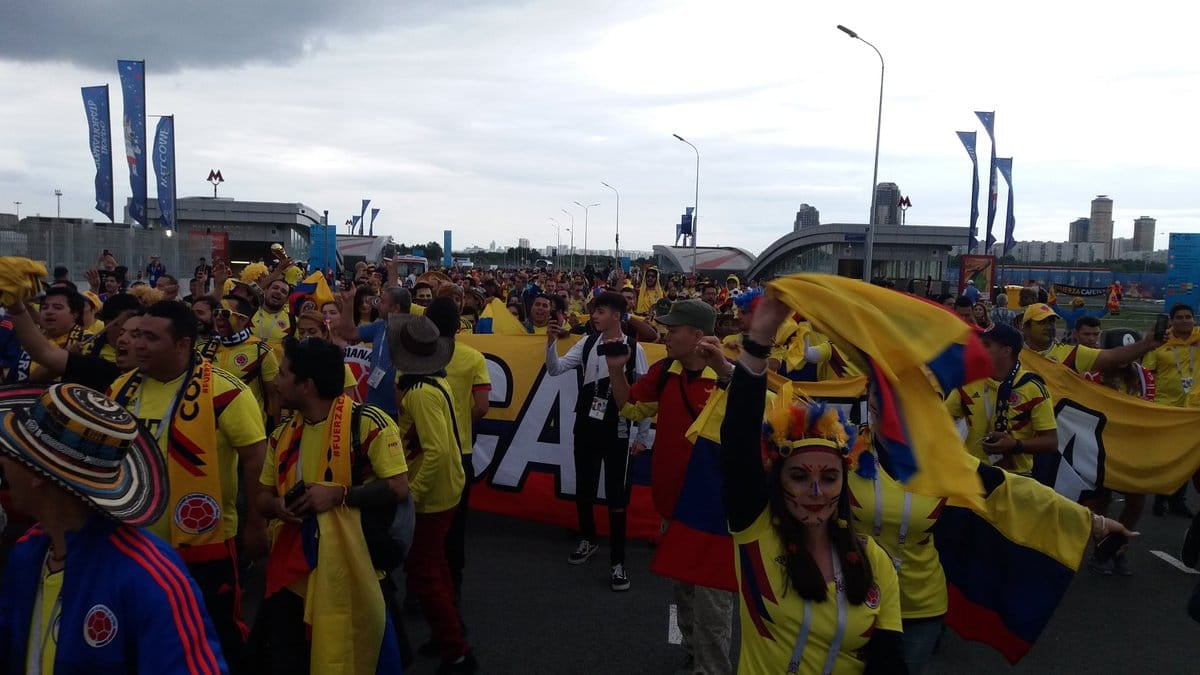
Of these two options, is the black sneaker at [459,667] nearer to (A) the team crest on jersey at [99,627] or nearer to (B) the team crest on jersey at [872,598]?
(B) the team crest on jersey at [872,598]

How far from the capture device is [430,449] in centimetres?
469

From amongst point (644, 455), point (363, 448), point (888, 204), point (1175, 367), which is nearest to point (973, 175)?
point (1175, 367)

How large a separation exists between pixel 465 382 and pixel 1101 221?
163 m

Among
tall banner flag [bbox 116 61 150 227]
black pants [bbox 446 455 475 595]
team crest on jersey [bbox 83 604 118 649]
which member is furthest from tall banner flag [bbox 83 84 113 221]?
team crest on jersey [bbox 83 604 118 649]

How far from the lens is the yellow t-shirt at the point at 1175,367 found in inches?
350

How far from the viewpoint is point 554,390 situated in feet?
25.7

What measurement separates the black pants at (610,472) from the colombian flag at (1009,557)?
2.90 m

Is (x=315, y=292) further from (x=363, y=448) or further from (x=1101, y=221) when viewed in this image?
(x=1101, y=221)

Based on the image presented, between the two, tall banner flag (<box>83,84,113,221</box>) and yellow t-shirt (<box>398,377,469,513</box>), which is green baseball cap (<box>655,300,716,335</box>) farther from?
tall banner flag (<box>83,84,113,221</box>)

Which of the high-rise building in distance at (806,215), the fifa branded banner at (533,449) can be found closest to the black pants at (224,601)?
the fifa branded banner at (533,449)

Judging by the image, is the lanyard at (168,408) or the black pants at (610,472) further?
the black pants at (610,472)

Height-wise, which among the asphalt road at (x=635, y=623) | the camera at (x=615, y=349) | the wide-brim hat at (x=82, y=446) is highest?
the wide-brim hat at (x=82, y=446)

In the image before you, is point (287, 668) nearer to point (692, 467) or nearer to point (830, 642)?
point (692, 467)

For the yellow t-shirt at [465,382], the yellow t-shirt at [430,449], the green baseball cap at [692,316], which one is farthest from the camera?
the yellow t-shirt at [465,382]
